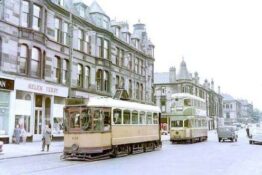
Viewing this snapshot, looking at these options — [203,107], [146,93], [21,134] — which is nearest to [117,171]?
[21,134]

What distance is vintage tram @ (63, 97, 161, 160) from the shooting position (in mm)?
19922

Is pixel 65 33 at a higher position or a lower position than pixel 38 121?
higher

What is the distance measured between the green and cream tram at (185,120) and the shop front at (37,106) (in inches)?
438

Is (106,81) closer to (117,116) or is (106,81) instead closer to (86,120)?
(117,116)

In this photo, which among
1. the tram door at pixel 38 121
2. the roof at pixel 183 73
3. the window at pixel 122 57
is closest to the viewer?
the tram door at pixel 38 121

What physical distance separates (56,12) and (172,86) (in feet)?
183

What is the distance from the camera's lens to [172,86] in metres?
88.7

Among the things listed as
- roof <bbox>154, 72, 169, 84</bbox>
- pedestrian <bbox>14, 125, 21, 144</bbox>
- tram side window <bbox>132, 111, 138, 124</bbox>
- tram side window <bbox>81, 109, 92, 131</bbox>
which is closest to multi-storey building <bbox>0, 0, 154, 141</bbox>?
pedestrian <bbox>14, 125, 21, 144</bbox>

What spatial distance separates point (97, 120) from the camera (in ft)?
67.2

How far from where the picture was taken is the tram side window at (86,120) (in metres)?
20.2

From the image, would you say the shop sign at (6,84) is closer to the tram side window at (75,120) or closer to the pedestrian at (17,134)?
the pedestrian at (17,134)

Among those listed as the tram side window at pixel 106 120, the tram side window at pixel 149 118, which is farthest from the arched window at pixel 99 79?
the tram side window at pixel 106 120

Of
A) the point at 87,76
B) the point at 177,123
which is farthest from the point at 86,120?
the point at 87,76

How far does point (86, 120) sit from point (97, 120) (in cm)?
58
